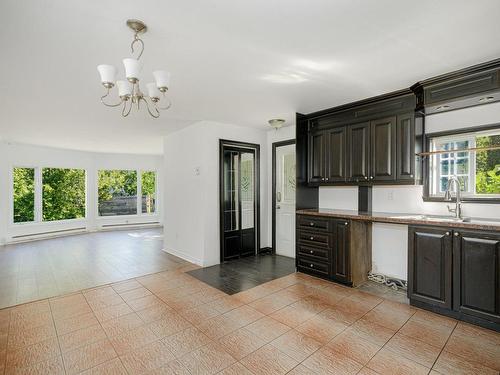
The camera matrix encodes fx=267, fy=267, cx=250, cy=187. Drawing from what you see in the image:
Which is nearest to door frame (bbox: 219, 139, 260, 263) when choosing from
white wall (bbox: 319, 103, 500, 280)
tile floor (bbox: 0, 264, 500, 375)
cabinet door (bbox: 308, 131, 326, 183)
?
cabinet door (bbox: 308, 131, 326, 183)

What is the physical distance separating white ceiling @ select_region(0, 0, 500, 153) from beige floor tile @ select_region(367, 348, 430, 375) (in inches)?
98.3

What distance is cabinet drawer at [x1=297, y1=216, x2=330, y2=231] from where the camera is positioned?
12.2 ft

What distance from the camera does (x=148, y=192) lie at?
9070mm

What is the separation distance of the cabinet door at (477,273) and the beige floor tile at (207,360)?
2293 mm

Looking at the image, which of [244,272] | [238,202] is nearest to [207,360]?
[244,272]

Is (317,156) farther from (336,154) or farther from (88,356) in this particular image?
(88,356)

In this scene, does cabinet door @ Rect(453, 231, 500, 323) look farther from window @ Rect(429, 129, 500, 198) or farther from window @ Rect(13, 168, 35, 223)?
window @ Rect(13, 168, 35, 223)

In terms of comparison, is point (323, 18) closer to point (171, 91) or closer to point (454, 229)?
point (171, 91)

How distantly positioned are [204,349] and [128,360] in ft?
1.93

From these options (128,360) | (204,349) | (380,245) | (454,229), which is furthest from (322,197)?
(128,360)

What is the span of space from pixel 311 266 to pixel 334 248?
512mm

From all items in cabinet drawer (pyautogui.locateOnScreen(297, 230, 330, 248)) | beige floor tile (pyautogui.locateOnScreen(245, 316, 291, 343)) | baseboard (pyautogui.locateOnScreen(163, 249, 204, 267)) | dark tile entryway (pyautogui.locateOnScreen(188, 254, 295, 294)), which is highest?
cabinet drawer (pyautogui.locateOnScreen(297, 230, 330, 248))

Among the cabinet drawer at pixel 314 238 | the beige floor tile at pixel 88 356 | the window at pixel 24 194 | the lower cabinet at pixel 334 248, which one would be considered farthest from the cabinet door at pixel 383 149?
the window at pixel 24 194

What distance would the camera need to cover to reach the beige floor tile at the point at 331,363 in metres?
1.95
